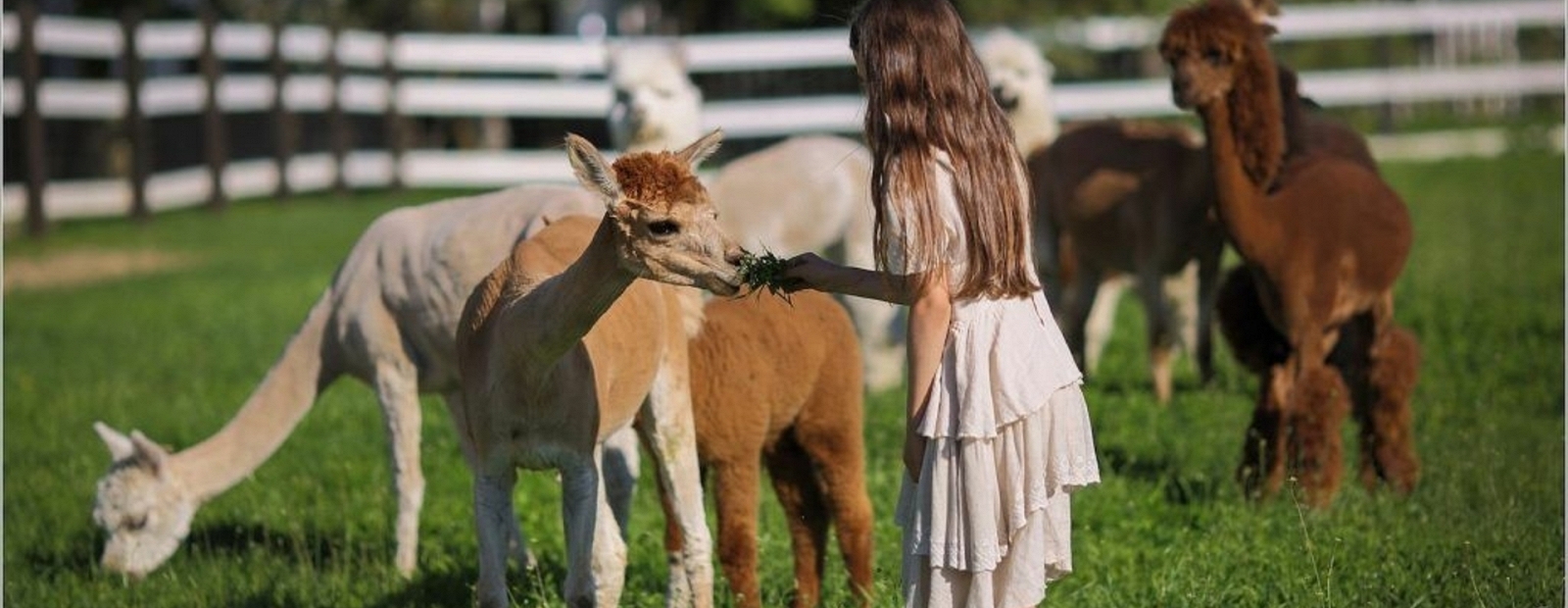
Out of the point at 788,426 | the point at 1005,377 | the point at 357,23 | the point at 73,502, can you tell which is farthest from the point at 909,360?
the point at 357,23

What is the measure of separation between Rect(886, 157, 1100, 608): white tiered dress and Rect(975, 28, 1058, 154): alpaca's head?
6.59 m

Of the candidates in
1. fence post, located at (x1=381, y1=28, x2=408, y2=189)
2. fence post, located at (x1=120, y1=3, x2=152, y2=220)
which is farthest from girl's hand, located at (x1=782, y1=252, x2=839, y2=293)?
fence post, located at (x1=381, y1=28, x2=408, y2=189)

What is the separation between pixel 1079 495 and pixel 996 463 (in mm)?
2882

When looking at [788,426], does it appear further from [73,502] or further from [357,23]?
[357,23]

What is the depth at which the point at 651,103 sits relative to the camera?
9.66 meters

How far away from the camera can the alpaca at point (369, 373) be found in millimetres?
7152

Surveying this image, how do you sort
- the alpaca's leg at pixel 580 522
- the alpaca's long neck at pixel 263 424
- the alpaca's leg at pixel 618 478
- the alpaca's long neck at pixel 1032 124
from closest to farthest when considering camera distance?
the alpaca's leg at pixel 580 522, the alpaca's leg at pixel 618 478, the alpaca's long neck at pixel 263 424, the alpaca's long neck at pixel 1032 124

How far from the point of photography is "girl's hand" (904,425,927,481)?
455 cm

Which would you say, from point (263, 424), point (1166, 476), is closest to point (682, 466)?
point (263, 424)

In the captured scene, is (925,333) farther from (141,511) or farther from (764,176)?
(764,176)

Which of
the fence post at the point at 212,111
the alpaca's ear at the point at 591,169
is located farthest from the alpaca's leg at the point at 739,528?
the fence post at the point at 212,111

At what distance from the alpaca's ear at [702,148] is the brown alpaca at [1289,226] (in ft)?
9.58

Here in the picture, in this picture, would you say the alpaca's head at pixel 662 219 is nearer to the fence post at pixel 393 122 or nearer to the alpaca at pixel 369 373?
the alpaca at pixel 369 373

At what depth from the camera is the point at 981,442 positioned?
175 inches
